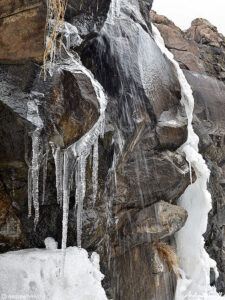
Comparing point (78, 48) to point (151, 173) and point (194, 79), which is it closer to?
point (151, 173)

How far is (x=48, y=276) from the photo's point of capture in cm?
346

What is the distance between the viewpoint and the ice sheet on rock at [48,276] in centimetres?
322

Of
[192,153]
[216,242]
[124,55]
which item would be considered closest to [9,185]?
[124,55]

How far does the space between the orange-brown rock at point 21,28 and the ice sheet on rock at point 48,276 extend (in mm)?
2388

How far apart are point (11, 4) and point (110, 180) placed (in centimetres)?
259

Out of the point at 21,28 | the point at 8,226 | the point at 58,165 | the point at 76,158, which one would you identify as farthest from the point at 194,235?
the point at 21,28

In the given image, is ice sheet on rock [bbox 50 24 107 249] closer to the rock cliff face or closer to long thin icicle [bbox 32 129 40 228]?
the rock cliff face

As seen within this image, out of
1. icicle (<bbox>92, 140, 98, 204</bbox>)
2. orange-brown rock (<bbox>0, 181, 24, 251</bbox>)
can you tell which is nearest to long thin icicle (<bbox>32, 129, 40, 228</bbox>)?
orange-brown rock (<bbox>0, 181, 24, 251</bbox>)

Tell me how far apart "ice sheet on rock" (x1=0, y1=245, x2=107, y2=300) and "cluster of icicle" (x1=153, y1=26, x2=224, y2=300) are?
279cm

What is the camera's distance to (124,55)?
463 cm

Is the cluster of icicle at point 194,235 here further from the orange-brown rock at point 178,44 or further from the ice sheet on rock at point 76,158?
the orange-brown rock at point 178,44

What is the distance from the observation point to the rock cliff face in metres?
3.39

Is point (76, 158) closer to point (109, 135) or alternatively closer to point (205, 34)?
point (109, 135)

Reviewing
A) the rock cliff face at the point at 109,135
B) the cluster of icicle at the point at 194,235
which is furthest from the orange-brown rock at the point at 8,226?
the cluster of icicle at the point at 194,235
